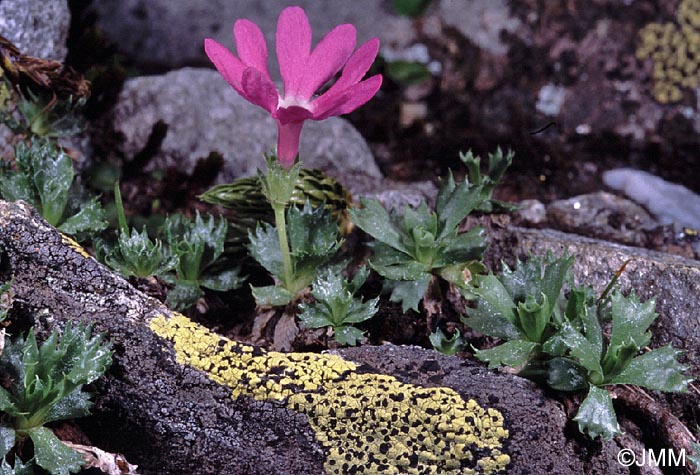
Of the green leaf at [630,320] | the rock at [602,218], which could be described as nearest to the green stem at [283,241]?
the green leaf at [630,320]

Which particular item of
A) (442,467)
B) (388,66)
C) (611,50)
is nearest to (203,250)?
(442,467)

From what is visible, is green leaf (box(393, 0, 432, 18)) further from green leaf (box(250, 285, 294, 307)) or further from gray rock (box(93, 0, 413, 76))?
green leaf (box(250, 285, 294, 307))

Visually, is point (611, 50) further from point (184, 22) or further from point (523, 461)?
point (523, 461)

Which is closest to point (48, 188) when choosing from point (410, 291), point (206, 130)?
point (410, 291)

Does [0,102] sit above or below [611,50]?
above

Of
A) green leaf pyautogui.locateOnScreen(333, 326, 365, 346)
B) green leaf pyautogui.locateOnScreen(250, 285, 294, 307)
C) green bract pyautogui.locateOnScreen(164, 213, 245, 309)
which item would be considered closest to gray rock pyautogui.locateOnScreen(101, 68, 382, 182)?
green bract pyautogui.locateOnScreen(164, 213, 245, 309)
